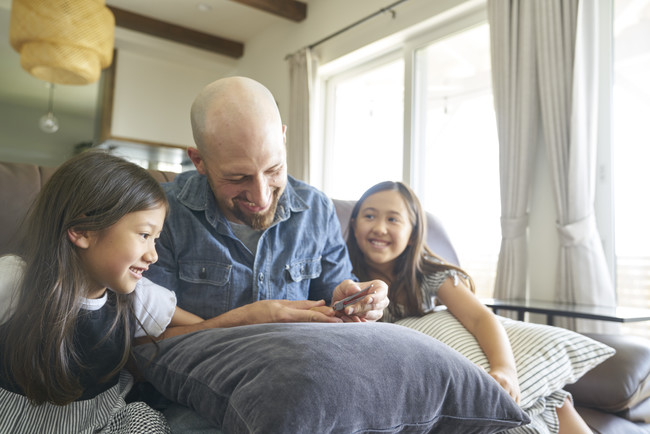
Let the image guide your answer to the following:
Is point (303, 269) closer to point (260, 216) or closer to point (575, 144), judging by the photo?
point (260, 216)

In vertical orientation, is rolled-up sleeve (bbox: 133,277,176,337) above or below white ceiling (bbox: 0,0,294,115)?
below

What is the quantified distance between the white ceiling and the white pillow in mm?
4139

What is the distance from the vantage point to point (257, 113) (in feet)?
3.82

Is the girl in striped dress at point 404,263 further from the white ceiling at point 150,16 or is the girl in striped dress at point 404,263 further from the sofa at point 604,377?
the white ceiling at point 150,16

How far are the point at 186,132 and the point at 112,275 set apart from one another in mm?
4750

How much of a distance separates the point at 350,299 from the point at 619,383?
2.28ft

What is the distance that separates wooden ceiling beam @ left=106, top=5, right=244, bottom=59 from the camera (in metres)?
4.82

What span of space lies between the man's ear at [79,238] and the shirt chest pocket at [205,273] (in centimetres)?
26

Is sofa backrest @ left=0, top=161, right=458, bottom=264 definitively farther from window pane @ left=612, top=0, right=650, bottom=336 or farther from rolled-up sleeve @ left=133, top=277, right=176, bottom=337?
window pane @ left=612, top=0, right=650, bottom=336

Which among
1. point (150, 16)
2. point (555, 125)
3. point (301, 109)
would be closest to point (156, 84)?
point (150, 16)

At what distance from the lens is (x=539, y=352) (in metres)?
1.20

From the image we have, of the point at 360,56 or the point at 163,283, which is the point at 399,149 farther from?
the point at 163,283

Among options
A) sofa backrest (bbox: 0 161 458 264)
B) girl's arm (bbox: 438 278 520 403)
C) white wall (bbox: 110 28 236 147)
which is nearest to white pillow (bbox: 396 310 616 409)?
girl's arm (bbox: 438 278 520 403)

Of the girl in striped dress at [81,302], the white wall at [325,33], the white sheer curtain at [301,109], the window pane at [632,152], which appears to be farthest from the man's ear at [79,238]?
the white sheer curtain at [301,109]
